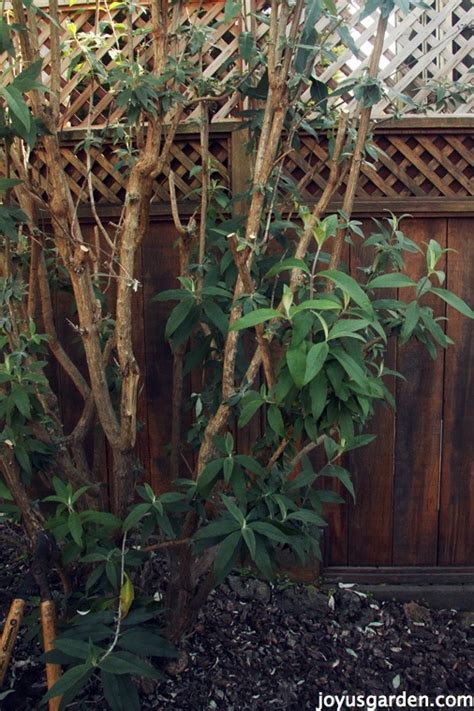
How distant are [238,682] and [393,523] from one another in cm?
99

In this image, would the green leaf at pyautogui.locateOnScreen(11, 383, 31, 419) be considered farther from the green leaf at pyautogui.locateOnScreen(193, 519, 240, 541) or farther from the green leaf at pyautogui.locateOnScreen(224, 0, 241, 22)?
the green leaf at pyautogui.locateOnScreen(224, 0, 241, 22)

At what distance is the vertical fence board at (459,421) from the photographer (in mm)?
2891

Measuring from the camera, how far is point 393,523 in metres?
3.07

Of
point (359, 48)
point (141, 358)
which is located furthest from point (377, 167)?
point (141, 358)

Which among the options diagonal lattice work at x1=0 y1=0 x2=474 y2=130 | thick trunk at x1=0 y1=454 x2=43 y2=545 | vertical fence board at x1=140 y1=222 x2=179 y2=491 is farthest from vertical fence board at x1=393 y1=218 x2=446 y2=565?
thick trunk at x1=0 y1=454 x2=43 y2=545

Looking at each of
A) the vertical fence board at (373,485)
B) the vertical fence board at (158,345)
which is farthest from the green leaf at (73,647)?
the vertical fence board at (373,485)

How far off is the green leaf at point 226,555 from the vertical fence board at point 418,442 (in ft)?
4.18

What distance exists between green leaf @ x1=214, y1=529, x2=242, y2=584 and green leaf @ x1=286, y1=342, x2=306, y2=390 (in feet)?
1.61

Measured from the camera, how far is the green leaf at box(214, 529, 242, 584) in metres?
1.89

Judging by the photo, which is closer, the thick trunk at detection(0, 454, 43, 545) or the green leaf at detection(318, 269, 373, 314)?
the green leaf at detection(318, 269, 373, 314)

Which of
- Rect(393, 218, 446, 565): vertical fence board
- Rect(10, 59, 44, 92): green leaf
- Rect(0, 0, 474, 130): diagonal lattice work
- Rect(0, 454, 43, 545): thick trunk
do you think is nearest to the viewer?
Rect(10, 59, 44, 92): green leaf

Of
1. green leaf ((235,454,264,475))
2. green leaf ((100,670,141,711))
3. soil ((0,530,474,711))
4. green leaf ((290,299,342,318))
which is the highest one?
green leaf ((290,299,342,318))

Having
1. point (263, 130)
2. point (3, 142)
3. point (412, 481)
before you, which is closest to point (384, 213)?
point (263, 130)

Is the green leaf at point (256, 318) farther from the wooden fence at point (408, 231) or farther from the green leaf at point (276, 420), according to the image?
the wooden fence at point (408, 231)
